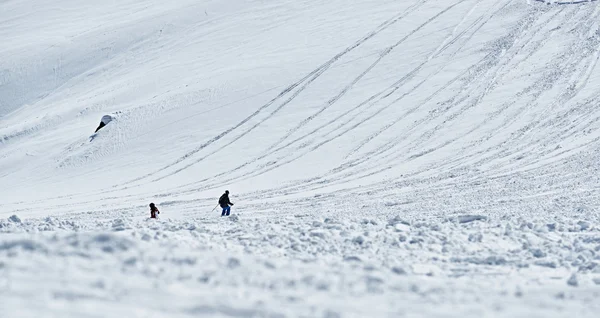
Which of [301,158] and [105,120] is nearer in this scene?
[301,158]

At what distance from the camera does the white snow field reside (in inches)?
315

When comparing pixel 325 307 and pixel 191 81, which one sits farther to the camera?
pixel 191 81

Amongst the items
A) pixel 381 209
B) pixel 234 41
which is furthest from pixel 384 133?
pixel 234 41

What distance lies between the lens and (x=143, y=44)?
47219 millimetres

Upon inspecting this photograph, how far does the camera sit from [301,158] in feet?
92.8

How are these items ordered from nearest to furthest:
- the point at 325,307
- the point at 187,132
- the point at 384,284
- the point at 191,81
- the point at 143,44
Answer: the point at 325,307 → the point at 384,284 → the point at 187,132 → the point at 191,81 → the point at 143,44

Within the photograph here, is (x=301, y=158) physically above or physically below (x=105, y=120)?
below

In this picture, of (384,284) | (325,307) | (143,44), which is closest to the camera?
(325,307)

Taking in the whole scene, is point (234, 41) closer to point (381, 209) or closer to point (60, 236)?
point (381, 209)

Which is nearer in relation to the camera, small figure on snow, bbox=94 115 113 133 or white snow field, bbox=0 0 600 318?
white snow field, bbox=0 0 600 318

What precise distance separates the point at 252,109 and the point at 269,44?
9.08 m

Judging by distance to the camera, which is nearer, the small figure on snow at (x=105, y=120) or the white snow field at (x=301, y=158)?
the white snow field at (x=301, y=158)

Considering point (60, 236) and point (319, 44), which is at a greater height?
point (319, 44)

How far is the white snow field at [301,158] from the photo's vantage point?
8000mm
